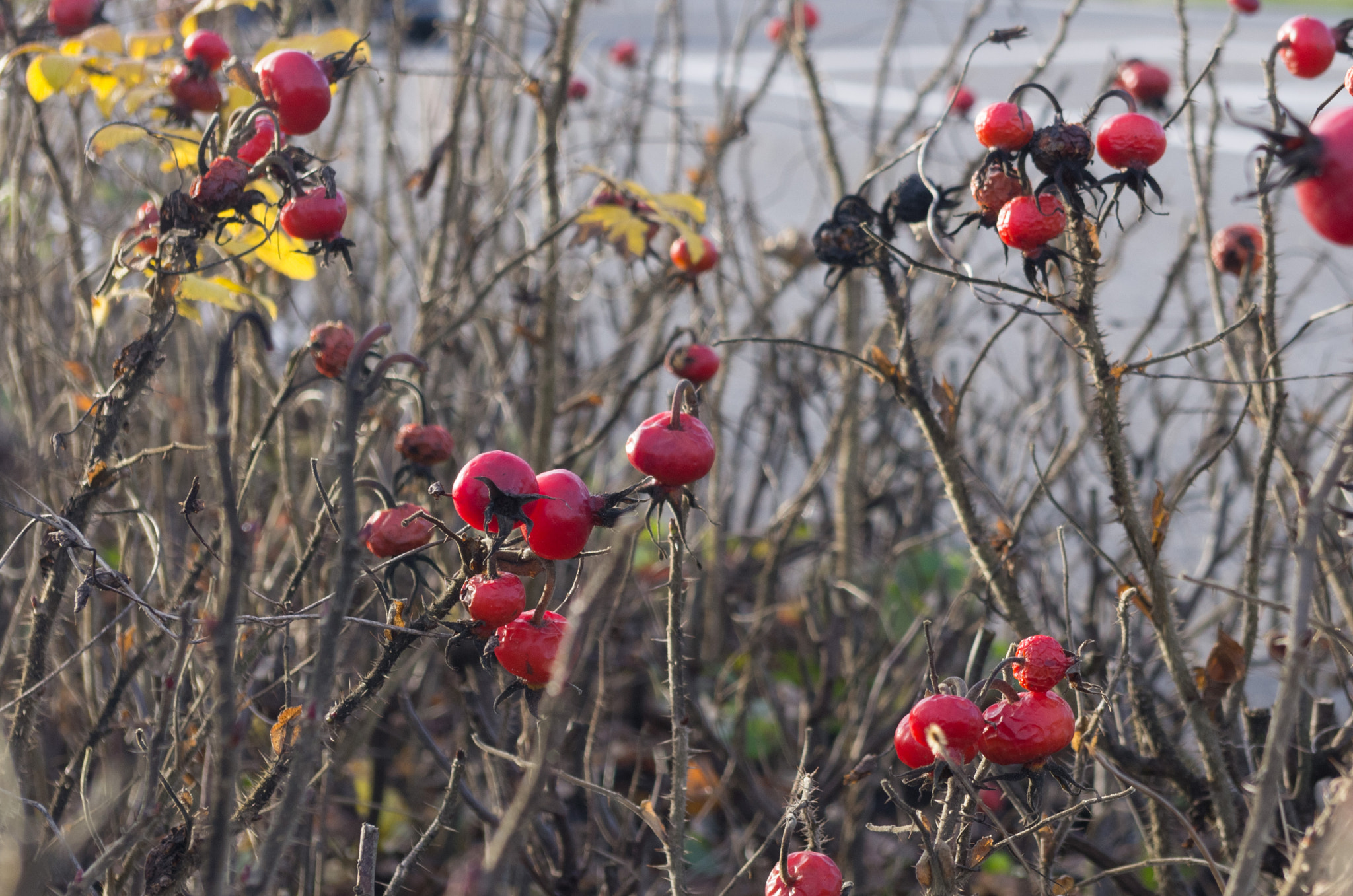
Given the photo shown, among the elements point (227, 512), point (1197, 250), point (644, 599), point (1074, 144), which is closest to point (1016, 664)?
point (1074, 144)

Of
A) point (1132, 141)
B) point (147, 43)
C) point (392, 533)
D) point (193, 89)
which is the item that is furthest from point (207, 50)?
point (1132, 141)

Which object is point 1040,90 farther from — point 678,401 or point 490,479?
point 490,479

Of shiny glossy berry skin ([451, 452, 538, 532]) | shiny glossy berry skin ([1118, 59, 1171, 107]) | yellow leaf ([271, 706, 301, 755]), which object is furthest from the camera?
shiny glossy berry skin ([1118, 59, 1171, 107])

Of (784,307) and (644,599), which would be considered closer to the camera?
(644,599)

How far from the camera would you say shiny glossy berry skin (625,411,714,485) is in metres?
0.84

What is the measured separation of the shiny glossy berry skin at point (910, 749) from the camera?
0.87 metres

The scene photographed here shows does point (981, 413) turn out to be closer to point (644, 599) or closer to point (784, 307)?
point (644, 599)

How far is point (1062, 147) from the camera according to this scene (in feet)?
3.19

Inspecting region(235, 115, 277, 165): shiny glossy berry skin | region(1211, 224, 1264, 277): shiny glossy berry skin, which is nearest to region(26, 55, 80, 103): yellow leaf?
region(235, 115, 277, 165): shiny glossy berry skin

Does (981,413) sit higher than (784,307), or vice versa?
(981,413)

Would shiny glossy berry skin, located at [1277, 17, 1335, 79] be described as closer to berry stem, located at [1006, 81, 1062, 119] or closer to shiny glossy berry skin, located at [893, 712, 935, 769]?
berry stem, located at [1006, 81, 1062, 119]

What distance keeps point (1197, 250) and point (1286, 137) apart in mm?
5305

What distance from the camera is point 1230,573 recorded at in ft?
13.7

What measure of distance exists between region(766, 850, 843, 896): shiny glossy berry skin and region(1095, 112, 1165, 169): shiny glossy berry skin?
65cm
